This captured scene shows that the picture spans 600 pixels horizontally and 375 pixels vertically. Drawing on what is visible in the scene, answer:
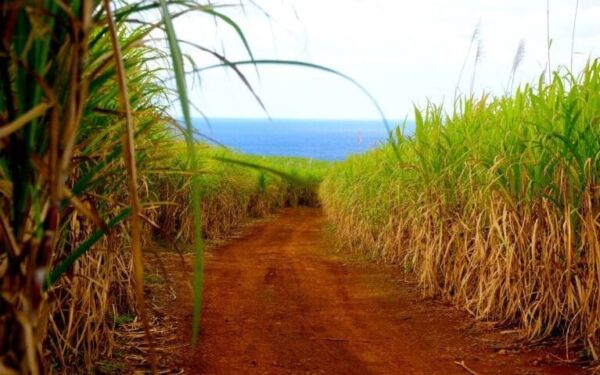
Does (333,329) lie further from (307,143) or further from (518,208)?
(307,143)

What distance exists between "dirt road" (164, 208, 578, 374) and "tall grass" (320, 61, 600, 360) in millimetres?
218

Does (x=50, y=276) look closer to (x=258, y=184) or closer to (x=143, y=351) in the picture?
(x=143, y=351)

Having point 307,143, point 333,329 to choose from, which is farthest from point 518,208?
point 307,143

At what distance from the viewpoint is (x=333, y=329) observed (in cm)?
383

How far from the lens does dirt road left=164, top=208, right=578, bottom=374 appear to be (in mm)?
3164

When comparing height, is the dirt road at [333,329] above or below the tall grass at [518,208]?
below

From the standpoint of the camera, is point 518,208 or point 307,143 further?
point 307,143

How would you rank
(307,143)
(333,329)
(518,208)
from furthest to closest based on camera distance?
(307,143) < (333,329) < (518,208)

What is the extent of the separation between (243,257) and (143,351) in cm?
377

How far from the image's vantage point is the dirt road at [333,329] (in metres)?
3.16

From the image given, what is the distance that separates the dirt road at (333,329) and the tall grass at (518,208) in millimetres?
218

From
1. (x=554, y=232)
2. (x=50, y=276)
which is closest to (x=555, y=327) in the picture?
(x=554, y=232)

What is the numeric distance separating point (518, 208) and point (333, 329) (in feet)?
4.12

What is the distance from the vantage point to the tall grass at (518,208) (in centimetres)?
319
